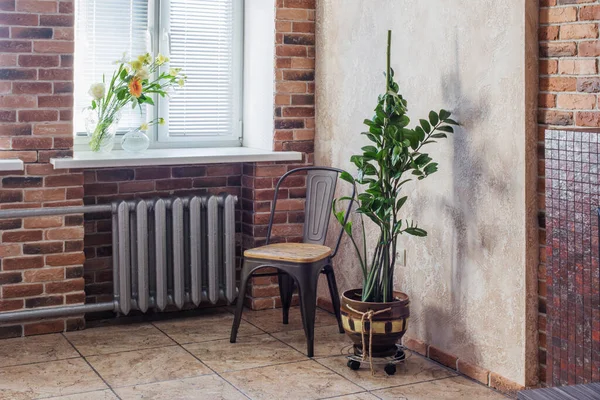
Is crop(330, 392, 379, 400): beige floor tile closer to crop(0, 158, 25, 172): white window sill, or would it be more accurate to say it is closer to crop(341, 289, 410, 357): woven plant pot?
crop(341, 289, 410, 357): woven plant pot

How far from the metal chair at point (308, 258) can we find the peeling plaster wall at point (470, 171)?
15.1 inches

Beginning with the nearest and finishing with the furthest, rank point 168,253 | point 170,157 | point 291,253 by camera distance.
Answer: point 291,253, point 170,157, point 168,253

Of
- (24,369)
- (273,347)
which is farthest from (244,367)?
(24,369)

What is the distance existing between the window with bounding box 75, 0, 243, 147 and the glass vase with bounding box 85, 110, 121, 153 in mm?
160

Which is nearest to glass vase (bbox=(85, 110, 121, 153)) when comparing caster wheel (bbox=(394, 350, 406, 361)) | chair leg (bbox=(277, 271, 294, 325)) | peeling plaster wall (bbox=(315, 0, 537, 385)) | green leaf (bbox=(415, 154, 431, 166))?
chair leg (bbox=(277, 271, 294, 325))

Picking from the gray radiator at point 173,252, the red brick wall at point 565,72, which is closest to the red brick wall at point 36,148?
the gray radiator at point 173,252

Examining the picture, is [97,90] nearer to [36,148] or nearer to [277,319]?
[36,148]

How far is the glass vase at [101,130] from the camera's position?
4309 mm

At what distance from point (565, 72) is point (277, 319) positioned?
2.18 m

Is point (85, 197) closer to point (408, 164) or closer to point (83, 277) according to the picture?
point (83, 277)

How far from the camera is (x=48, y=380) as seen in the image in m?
3.47

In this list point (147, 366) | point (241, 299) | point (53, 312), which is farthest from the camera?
point (53, 312)

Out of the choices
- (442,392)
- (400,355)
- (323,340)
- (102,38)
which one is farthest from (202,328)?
(102,38)

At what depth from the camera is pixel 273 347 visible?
13.1ft
